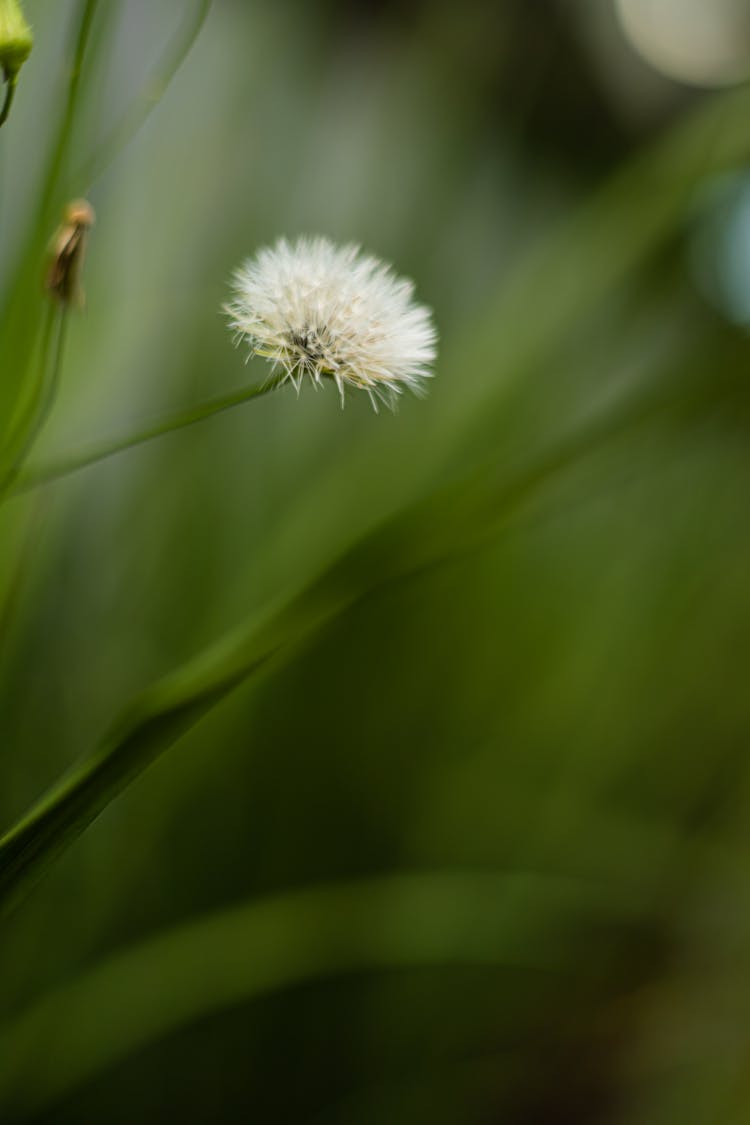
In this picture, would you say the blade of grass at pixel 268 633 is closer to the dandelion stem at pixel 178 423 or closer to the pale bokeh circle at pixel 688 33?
the dandelion stem at pixel 178 423

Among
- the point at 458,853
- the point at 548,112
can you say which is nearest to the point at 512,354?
the point at 458,853

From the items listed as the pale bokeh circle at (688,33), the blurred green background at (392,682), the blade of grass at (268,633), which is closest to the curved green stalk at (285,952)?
the blurred green background at (392,682)

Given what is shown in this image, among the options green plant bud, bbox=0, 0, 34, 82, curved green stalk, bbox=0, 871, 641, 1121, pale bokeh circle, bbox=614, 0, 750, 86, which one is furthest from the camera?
pale bokeh circle, bbox=614, 0, 750, 86

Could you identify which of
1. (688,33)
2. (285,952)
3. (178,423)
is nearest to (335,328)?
(178,423)

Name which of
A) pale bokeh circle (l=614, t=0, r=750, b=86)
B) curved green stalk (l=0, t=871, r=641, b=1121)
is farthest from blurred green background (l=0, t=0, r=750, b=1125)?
pale bokeh circle (l=614, t=0, r=750, b=86)

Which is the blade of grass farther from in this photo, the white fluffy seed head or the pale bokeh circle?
the pale bokeh circle

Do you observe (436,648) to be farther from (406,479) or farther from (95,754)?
(95,754)
